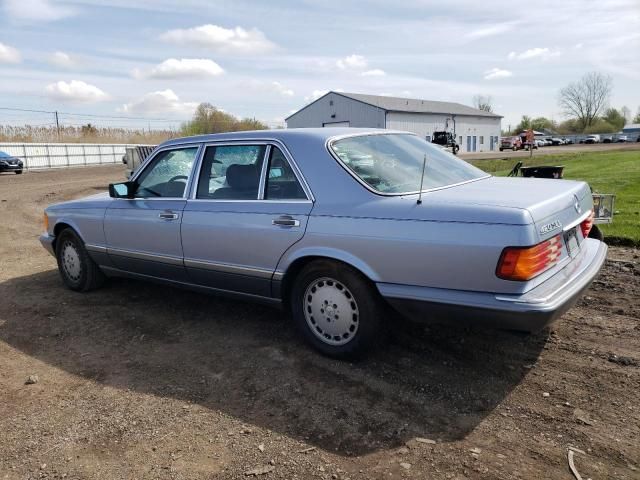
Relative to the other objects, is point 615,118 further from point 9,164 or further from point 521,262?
point 521,262

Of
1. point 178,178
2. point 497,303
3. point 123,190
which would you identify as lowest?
point 497,303

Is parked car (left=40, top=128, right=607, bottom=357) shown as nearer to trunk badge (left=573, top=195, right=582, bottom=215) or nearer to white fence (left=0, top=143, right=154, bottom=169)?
trunk badge (left=573, top=195, right=582, bottom=215)

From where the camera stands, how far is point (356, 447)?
111 inches

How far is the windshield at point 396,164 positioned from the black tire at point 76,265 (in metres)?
3.29

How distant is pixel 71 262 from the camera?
19.0 feet

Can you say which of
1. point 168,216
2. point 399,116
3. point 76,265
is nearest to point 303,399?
point 168,216

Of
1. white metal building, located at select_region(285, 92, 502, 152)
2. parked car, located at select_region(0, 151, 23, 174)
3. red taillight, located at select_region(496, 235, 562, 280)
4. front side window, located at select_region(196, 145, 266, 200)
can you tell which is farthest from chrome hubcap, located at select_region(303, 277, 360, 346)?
white metal building, located at select_region(285, 92, 502, 152)

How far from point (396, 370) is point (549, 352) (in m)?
1.18

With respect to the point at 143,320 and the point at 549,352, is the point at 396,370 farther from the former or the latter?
the point at 143,320

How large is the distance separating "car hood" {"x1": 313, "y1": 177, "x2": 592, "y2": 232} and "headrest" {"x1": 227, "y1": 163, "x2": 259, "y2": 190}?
0.73 m

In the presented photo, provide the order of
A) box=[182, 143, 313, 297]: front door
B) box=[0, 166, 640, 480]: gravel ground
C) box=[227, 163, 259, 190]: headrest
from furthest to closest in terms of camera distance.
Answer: box=[227, 163, 259, 190]: headrest, box=[182, 143, 313, 297]: front door, box=[0, 166, 640, 480]: gravel ground

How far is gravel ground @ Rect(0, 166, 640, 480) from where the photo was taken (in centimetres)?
271

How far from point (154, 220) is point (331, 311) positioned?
2007mm

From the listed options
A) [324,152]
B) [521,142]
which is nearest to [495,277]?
[324,152]
